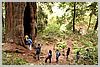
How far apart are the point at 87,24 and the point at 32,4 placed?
1.73 ft

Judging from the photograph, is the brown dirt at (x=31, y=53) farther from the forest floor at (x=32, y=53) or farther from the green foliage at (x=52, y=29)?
the green foliage at (x=52, y=29)

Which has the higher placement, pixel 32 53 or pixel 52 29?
pixel 52 29

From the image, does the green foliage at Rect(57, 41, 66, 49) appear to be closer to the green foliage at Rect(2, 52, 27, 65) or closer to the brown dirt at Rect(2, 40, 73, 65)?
the brown dirt at Rect(2, 40, 73, 65)

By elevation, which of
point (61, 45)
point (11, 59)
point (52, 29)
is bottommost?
point (11, 59)

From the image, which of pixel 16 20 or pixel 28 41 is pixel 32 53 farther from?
pixel 16 20

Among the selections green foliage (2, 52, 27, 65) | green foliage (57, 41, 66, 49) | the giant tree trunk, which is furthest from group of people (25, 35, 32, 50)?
green foliage (57, 41, 66, 49)

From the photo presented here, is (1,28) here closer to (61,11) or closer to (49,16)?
(49,16)

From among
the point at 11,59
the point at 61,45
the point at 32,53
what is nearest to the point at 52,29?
the point at 61,45

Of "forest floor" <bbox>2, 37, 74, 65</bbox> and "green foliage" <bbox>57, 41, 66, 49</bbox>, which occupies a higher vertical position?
"green foliage" <bbox>57, 41, 66, 49</bbox>

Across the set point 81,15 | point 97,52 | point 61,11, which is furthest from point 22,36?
point 97,52

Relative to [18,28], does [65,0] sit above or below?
above

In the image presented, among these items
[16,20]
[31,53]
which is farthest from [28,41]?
[16,20]

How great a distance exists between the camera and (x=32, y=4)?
4.54 ft

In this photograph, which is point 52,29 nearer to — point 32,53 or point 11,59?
point 32,53
